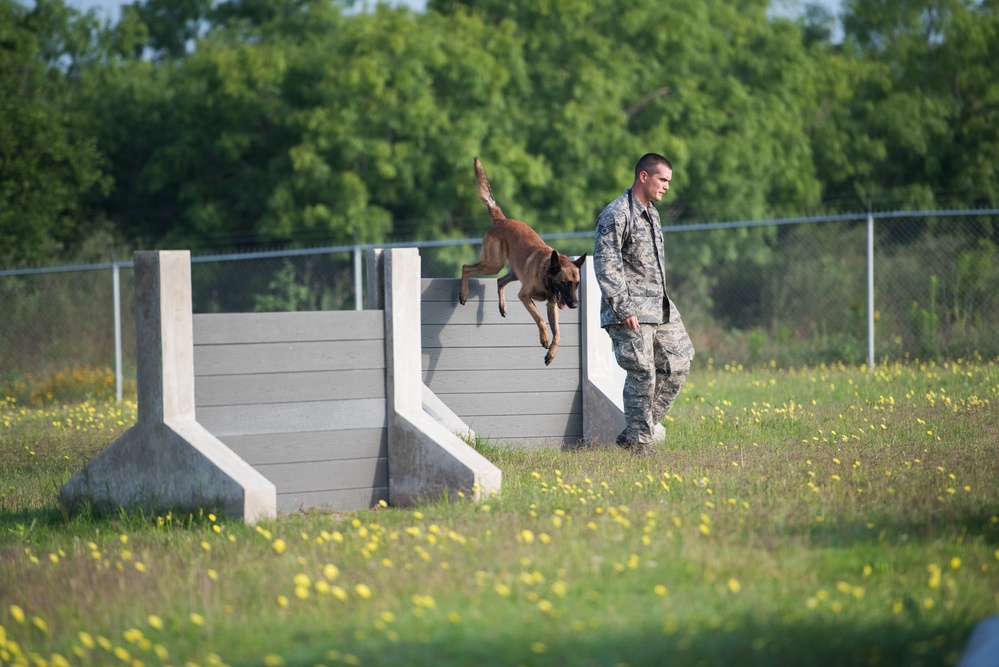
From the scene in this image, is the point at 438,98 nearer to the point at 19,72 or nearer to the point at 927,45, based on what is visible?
the point at 19,72

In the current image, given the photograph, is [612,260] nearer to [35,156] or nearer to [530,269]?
[530,269]

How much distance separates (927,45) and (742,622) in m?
29.1

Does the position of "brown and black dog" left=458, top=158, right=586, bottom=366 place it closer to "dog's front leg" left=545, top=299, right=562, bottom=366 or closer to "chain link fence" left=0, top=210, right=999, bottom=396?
"dog's front leg" left=545, top=299, right=562, bottom=366

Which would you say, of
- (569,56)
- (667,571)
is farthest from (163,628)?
(569,56)

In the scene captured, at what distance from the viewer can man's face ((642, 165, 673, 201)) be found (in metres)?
7.46

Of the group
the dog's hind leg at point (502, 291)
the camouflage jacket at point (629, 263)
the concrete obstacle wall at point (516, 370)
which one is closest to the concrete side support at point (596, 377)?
the concrete obstacle wall at point (516, 370)

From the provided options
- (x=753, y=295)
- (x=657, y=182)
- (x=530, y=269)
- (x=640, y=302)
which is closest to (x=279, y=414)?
(x=530, y=269)

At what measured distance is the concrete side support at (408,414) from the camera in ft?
20.6

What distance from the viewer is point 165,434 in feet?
19.1

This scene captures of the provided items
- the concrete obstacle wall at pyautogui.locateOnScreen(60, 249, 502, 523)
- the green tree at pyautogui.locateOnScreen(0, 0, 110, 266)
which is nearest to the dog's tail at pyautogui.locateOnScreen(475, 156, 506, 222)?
the concrete obstacle wall at pyautogui.locateOnScreen(60, 249, 502, 523)

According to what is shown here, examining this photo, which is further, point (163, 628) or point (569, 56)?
point (569, 56)

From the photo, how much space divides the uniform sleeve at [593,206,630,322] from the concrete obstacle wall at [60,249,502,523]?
1497 millimetres

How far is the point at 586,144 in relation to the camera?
20.9 metres

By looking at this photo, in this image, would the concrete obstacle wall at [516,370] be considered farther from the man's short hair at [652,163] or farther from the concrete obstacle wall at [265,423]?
the concrete obstacle wall at [265,423]
